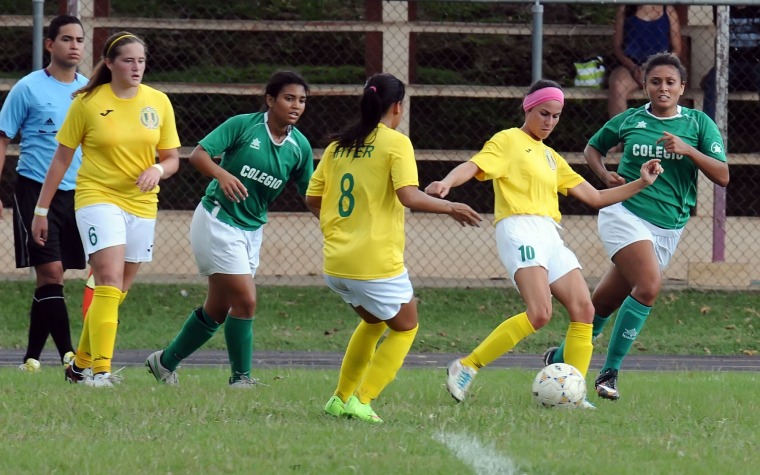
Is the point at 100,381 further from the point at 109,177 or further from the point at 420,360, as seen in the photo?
the point at 420,360

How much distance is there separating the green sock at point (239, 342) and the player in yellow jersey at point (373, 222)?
1.54 metres

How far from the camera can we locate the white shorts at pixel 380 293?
6598 mm

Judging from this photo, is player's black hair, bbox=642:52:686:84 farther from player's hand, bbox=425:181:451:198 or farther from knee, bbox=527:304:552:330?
player's hand, bbox=425:181:451:198

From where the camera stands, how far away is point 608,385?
8.07 meters

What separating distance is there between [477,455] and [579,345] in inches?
94.0

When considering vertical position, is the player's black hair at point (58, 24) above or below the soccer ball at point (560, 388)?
above

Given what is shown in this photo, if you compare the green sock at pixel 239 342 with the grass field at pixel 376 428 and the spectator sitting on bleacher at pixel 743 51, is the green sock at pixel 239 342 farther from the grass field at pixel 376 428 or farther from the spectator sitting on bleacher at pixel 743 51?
the spectator sitting on bleacher at pixel 743 51

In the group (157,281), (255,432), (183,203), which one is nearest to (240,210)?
(255,432)

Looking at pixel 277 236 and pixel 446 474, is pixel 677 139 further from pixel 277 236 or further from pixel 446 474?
pixel 277 236

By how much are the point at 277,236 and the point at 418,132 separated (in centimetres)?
187

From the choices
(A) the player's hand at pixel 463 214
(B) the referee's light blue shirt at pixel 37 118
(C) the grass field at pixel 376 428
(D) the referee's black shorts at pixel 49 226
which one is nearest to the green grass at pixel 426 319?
(C) the grass field at pixel 376 428

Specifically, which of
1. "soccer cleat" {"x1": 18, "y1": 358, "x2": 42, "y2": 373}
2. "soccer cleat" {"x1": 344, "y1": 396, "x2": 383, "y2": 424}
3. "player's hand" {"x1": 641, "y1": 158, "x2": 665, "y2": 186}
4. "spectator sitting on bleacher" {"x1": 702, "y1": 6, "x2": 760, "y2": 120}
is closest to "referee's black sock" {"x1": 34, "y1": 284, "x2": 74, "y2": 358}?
"soccer cleat" {"x1": 18, "y1": 358, "x2": 42, "y2": 373}

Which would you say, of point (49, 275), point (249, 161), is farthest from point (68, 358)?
point (249, 161)

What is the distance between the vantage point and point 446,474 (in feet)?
16.7
